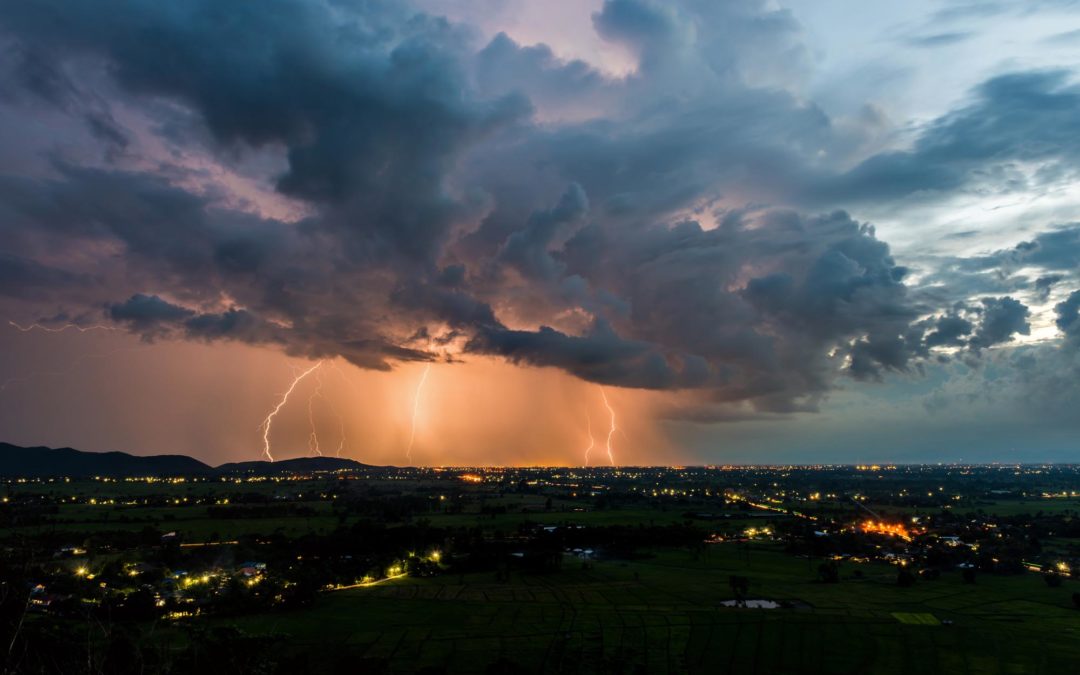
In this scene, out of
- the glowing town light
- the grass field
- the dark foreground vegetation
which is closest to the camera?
the dark foreground vegetation

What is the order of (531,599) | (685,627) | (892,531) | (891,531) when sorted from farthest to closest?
(892,531) < (891,531) < (531,599) < (685,627)

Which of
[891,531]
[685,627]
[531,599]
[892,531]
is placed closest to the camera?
[685,627]

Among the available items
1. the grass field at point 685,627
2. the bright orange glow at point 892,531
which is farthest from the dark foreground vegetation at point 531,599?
the bright orange glow at point 892,531

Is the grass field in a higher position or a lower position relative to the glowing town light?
higher

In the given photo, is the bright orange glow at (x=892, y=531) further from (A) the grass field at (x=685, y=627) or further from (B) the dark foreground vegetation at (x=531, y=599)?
(A) the grass field at (x=685, y=627)

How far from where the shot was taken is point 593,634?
84.3m

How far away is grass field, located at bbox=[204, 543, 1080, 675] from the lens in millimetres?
76625

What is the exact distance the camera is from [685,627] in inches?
3484

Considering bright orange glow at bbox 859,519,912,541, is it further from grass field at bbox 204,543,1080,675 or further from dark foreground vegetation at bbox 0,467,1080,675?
grass field at bbox 204,543,1080,675

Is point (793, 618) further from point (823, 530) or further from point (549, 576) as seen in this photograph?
point (823, 530)

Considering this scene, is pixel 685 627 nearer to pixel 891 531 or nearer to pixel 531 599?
pixel 531 599

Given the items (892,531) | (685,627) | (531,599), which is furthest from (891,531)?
(531,599)

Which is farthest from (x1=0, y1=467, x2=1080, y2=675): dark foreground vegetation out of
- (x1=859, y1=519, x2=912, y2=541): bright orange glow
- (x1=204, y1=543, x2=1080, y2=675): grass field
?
(x1=859, y1=519, x2=912, y2=541): bright orange glow

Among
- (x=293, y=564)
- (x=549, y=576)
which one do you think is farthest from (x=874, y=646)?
(x=293, y=564)
